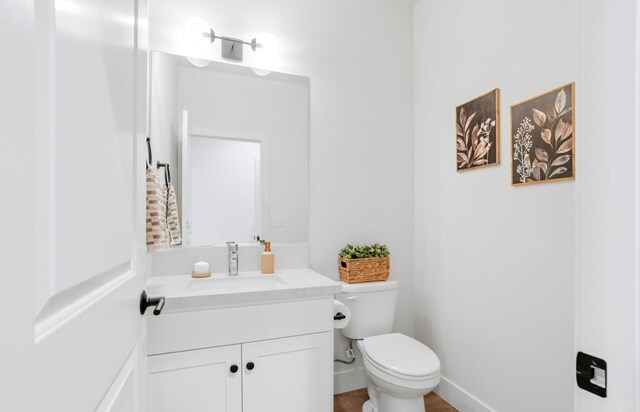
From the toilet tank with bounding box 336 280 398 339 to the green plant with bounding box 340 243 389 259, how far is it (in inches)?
6.9

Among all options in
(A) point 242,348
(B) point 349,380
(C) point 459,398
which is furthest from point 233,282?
(C) point 459,398

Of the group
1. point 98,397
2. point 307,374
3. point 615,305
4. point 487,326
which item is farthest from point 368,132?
point 98,397

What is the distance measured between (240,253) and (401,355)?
103 cm

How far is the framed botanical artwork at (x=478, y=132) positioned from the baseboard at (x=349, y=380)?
4.84ft

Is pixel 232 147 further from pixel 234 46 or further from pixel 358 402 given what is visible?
pixel 358 402

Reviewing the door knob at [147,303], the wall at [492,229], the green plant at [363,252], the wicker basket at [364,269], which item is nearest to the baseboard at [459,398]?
the wall at [492,229]

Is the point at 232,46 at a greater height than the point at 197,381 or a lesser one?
greater

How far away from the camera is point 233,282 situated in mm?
1700

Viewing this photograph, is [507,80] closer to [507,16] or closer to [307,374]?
[507,16]

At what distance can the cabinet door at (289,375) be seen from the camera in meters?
1.38

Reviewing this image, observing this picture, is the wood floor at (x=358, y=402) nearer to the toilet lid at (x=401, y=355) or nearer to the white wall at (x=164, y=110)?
the toilet lid at (x=401, y=355)

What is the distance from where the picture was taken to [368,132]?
2211 millimetres

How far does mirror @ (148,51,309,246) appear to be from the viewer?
5.75 ft

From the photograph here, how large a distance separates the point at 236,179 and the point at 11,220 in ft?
5.20
